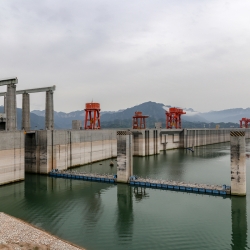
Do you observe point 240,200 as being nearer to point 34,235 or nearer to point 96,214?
point 96,214

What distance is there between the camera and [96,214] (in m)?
27.6

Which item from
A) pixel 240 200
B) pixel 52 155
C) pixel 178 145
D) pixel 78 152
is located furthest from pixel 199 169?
pixel 178 145

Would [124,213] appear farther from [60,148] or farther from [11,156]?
[60,148]

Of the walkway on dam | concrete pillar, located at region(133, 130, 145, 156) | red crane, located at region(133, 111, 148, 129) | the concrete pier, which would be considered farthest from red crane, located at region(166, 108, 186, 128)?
the walkway on dam

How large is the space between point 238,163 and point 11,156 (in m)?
34.8

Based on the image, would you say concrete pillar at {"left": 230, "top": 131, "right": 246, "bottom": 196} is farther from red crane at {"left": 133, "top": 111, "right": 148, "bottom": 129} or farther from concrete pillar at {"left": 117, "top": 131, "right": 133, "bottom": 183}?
red crane at {"left": 133, "top": 111, "right": 148, "bottom": 129}

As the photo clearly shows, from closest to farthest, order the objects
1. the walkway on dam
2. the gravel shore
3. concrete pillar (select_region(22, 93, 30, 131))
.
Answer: the gravel shore, the walkway on dam, concrete pillar (select_region(22, 93, 30, 131))

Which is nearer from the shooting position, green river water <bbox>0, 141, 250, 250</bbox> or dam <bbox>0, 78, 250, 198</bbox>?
green river water <bbox>0, 141, 250, 250</bbox>

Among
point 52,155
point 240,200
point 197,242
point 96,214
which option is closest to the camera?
point 197,242

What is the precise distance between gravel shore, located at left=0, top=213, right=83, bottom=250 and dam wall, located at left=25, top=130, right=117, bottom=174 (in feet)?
84.8

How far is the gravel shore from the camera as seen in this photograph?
19328mm

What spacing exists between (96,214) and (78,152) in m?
32.9

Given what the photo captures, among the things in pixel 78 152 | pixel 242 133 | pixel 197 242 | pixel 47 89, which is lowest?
pixel 197 242

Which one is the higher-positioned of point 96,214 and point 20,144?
point 20,144
